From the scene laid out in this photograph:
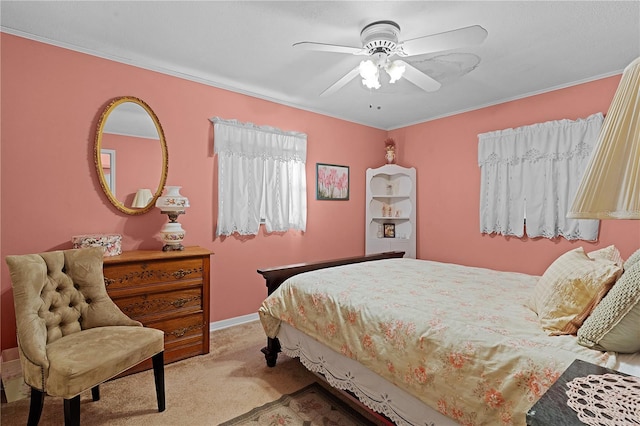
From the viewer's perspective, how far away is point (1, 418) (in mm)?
1902

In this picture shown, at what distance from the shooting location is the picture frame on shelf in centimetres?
480

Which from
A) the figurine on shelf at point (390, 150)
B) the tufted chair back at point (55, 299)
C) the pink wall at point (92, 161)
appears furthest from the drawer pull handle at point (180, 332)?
the figurine on shelf at point (390, 150)

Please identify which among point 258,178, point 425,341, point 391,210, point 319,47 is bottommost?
point 425,341

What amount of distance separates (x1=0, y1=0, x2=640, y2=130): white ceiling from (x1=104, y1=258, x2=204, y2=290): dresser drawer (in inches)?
67.9

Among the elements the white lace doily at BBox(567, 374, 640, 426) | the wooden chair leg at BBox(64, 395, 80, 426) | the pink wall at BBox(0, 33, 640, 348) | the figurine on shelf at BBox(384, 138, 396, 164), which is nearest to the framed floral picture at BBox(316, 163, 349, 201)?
Result: the pink wall at BBox(0, 33, 640, 348)

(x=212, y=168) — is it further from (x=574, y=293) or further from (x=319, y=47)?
(x=574, y=293)

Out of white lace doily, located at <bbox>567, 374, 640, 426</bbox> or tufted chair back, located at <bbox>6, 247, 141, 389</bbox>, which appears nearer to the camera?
white lace doily, located at <bbox>567, 374, 640, 426</bbox>

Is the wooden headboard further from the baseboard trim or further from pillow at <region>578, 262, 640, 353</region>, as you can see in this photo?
pillow at <region>578, 262, 640, 353</region>

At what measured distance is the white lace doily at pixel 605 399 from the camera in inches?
30.5

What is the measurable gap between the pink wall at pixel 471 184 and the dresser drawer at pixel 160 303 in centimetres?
309

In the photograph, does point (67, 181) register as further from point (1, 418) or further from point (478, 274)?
point (478, 274)

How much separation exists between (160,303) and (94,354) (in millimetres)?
866

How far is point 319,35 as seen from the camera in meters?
2.33

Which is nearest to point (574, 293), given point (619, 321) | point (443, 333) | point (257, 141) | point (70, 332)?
point (619, 321)
